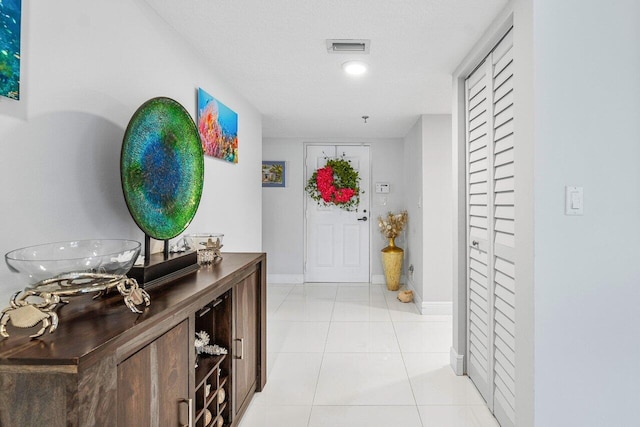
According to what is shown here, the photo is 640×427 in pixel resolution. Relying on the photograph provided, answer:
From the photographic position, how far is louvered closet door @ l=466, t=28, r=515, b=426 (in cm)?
191

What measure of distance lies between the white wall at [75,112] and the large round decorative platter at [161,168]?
20 cm

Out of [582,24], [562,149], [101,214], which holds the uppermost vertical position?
[582,24]

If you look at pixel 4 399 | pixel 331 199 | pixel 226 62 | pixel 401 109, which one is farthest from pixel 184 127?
pixel 331 199

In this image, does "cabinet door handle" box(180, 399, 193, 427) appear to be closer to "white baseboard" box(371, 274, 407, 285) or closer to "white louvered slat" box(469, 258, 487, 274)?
"white louvered slat" box(469, 258, 487, 274)

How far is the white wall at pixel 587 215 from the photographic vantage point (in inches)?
60.9

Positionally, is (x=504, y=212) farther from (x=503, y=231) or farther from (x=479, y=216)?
(x=479, y=216)

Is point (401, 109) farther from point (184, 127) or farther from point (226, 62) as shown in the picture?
point (184, 127)

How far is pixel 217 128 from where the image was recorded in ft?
8.94

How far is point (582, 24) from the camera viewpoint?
1553 mm

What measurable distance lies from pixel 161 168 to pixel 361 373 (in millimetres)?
1967

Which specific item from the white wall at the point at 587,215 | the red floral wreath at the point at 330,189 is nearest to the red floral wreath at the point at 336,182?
the red floral wreath at the point at 330,189

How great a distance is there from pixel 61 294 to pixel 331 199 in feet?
15.2

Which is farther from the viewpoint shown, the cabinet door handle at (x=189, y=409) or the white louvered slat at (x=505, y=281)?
the white louvered slat at (x=505, y=281)

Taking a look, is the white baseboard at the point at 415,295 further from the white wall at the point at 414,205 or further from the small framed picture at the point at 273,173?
the small framed picture at the point at 273,173
